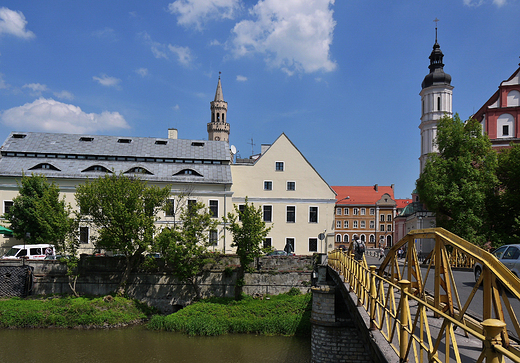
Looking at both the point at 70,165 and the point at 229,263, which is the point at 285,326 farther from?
the point at 70,165

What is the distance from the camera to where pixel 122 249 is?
92.1 ft

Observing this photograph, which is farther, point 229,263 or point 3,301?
point 229,263

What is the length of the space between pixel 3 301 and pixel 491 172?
34655mm

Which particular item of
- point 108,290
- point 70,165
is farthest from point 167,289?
point 70,165

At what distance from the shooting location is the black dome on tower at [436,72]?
5197 centimetres

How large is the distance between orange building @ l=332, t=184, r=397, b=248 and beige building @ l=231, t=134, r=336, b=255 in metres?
38.4

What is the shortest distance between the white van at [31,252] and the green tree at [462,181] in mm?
28999

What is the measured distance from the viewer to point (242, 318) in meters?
26.5

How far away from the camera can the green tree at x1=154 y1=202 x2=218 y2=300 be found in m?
27.4

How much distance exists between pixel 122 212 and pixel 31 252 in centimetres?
1030

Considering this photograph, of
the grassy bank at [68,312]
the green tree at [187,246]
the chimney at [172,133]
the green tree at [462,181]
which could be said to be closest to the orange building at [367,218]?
the chimney at [172,133]

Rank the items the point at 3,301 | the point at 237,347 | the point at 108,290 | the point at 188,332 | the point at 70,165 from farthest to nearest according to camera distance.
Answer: the point at 70,165, the point at 108,290, the point at 3,301, the point at 188,332, the point at 237,347

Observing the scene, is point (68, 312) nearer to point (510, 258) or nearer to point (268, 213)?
point (268, 213)

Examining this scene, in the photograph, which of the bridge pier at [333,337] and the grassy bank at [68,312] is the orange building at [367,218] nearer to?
the grassy bank at [68,312]
